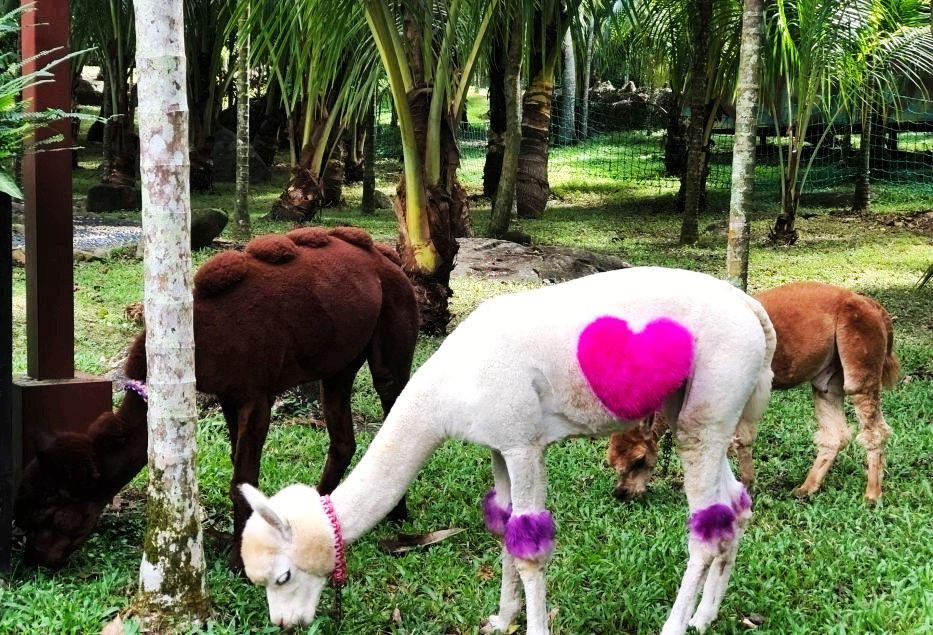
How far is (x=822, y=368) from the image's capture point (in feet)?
20.6

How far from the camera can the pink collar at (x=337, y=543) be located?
4.02m

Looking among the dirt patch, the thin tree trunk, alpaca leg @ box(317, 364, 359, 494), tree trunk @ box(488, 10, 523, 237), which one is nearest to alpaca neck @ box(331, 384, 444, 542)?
alpaca leg @ box(317, 364, 359, 494)

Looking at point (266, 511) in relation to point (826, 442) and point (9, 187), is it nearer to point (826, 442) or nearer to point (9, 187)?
point (9, 187)

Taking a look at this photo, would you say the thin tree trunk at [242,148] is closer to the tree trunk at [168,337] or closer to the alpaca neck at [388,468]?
the tree trunk at [168,337]

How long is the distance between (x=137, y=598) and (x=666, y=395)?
2313mm

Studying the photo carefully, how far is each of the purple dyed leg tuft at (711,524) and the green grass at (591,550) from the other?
53 cm

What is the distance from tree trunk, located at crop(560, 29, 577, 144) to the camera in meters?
26.6

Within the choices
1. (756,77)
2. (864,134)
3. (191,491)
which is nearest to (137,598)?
(191,491)

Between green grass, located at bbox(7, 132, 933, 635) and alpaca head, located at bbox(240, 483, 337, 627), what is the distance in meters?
0.17

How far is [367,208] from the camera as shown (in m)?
17.7

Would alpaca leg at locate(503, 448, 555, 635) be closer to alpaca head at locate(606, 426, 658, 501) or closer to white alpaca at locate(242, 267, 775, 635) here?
white alpaca at locate(242, 267, 775, 635)

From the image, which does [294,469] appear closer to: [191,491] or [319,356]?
[319,356]

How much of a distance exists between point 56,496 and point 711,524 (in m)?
2.95

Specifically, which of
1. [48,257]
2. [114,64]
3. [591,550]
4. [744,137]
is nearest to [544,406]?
[591,550]
